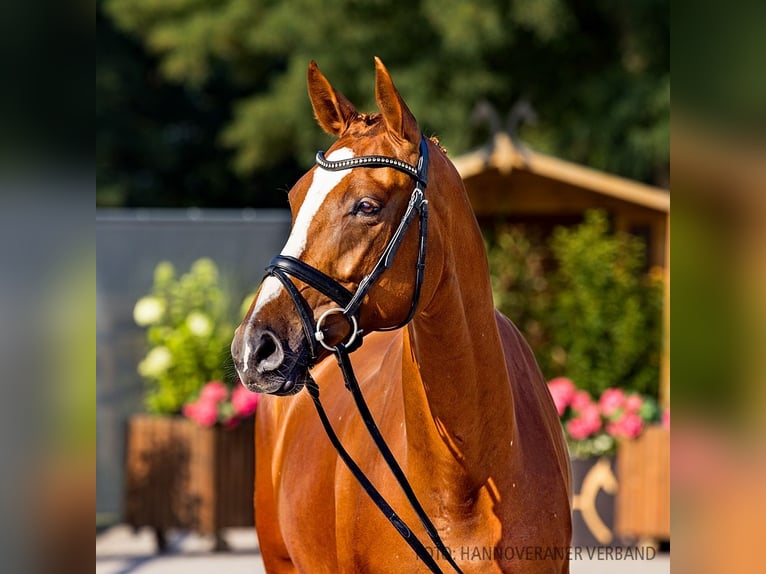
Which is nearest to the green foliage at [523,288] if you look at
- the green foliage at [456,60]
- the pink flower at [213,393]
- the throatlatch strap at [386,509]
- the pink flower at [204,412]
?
the pink flower at [213,393]

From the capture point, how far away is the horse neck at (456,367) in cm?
250

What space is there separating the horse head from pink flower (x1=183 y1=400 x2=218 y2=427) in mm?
5244

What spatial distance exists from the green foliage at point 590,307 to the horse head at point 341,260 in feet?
21.1

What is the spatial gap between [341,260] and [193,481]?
5.55m

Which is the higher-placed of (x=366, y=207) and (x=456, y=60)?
(x=456, y=60)

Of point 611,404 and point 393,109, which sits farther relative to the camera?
point 611,404

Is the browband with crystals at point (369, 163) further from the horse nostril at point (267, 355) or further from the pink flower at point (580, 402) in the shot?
the pink flower at point (580, 402)

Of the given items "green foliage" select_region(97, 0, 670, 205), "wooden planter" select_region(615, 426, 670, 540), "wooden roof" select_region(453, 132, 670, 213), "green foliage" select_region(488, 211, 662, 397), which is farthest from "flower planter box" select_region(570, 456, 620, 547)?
"green foliage" select_region(97, 0, 670, 205)

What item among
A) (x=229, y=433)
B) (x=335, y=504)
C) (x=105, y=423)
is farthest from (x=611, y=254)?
(x=335, y=504)

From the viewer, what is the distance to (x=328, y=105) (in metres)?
2.60

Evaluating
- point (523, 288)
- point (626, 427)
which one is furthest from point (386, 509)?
point (523, 288)

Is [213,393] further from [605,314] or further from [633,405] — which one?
[605,314]
